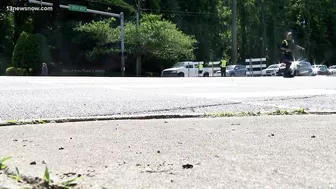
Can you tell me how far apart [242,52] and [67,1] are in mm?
27411

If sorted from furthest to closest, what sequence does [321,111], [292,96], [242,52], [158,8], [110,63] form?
1. [242,52]
2. [158,8]
3. [110,63]
4. [292,96]
5. [321,111]

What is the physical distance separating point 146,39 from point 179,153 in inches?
1438

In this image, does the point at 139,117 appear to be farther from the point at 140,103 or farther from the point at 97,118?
the point at 140,103

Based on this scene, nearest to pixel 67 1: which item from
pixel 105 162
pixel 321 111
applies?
pixel 321 111

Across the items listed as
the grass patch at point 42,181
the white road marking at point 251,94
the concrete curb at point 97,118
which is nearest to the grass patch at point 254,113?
the concrete curb at point 97,118

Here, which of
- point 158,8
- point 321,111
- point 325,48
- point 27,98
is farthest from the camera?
point 325,48

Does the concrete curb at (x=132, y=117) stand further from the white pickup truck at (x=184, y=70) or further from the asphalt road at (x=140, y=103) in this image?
the white pickup truck at (x=184, y=70)

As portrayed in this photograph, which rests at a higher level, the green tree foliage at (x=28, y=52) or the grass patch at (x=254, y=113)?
the green tree foliage at (x=28, y=52)

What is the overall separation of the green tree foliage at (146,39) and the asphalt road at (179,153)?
115ft

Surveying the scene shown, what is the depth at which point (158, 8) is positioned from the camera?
4916 centimetres

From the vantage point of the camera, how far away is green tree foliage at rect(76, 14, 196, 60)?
40.4 meters

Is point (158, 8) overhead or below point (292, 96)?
overhead

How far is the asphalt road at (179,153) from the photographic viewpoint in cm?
297

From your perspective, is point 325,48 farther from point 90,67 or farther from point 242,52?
point 90,67
